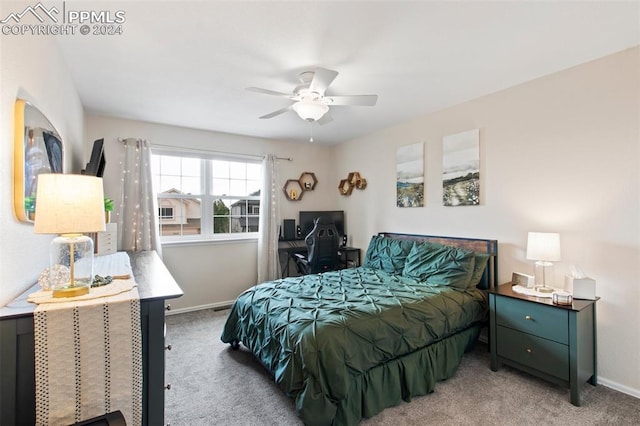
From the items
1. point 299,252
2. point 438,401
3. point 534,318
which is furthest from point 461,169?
point 299,252

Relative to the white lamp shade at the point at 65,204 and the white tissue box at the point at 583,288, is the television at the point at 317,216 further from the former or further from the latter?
the white lamp shade at the point at 65,204

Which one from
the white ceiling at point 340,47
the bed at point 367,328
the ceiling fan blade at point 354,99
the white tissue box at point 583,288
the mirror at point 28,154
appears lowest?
the bed at point 367,328

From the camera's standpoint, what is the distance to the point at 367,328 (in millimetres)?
1942

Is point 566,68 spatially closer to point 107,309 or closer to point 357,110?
point 357,110

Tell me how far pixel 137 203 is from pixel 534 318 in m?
4.21

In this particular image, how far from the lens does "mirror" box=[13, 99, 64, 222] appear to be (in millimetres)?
1230

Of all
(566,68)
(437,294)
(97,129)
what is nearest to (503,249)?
(437,294)

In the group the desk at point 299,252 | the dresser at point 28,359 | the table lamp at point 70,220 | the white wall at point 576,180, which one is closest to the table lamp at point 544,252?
the white wall at point 576,180

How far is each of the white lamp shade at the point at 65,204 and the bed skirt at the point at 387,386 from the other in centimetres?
145

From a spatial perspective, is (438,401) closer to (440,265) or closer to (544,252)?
(440,265)

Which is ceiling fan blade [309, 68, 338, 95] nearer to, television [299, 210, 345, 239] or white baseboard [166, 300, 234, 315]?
television [299, 210, 345, 239]

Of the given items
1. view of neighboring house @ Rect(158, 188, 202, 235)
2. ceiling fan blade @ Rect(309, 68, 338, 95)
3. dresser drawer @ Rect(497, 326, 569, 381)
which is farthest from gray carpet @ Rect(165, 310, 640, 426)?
ceiling fan blade @ Rect(309, 68, 338, 95)

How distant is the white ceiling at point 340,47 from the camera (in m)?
1.69

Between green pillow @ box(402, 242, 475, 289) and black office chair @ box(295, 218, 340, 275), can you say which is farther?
black office chair @ box(295, 218, 340, 275)
